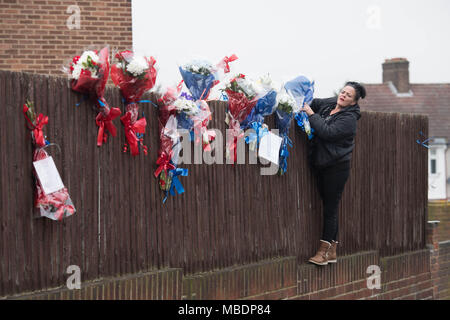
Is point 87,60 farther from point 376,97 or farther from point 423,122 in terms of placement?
point 376,97

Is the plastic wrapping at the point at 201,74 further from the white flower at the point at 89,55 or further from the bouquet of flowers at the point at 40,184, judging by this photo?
the bouquet of flowers at the point at 40,184

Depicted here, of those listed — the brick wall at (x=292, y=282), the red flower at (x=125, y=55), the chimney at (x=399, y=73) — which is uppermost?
the chimney at (x=399, y=73)

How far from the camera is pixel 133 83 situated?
4605 millimetres

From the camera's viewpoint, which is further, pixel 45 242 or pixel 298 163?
pixel 298 163

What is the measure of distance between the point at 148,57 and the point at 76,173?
3.31ft

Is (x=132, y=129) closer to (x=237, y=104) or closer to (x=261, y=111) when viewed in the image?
(x=237, y=104)

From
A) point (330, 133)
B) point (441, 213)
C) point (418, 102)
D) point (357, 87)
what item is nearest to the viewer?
point (330, 133)

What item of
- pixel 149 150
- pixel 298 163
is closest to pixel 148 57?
pixel 149 150

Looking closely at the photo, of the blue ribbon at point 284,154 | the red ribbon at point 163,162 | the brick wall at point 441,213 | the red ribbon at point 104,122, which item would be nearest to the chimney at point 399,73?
the brick wall at point 441,213

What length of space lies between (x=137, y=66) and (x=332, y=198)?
104 inches

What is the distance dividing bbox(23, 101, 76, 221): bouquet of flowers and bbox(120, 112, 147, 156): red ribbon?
2.21 feet

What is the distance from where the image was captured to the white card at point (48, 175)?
407cm

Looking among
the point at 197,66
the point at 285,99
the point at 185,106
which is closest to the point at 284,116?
the point at 285,99

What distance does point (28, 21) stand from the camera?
8.33 metres
